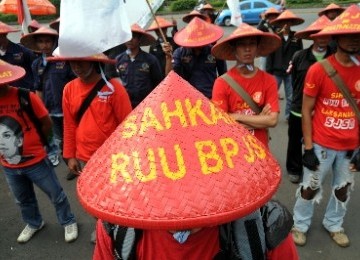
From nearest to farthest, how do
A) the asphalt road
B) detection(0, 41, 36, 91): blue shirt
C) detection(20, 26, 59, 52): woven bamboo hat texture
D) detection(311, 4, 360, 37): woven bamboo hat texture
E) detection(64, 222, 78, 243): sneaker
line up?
1. detection(311, 4, 360, 37): woven bamboo hat texture
2. the asphalt road
3. detection(64, 222, 78, 243): sneaker
4. detection(20, 26, 59, 52): woven bamboo hat texture
5. detection(0, 41, 36, 91): blue shirt

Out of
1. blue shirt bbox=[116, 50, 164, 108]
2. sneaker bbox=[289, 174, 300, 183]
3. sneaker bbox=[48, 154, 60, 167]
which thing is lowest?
sneaker bbox=[48, 154, 60, 167]

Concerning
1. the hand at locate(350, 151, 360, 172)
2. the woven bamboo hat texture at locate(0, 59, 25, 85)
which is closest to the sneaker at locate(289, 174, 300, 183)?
the hand at locate(350, 151, 360, 172)

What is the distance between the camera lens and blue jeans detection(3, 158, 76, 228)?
129 inches

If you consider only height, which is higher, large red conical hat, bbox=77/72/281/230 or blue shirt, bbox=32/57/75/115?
large red conical hat, bbox=77/72/281/230

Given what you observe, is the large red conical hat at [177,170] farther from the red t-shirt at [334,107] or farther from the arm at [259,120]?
the red t-shirt at [334,107]

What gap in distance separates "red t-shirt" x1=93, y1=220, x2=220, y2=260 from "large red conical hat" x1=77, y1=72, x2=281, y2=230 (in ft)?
1.62

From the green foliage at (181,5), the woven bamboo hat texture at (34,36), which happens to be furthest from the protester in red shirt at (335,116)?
the green foliage at (181,5)

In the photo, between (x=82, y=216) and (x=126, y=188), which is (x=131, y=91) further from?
(x=126, y=188)

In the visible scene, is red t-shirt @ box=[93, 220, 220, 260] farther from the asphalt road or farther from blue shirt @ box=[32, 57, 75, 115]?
blue shirt @ box=[32, 57, 75, 115]

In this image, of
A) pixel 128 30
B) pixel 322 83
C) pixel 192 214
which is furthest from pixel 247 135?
pixel 322 83

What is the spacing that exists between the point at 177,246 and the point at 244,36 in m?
1.89

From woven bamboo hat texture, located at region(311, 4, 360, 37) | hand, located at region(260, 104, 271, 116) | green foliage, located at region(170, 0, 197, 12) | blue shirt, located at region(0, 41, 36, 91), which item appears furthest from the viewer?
green foliage, located at region(170, 0, 197, 12)

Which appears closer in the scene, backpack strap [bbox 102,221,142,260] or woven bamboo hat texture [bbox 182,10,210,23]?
backpack strap [bbox 102,221,142,260]

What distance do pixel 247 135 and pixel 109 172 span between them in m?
0.42
